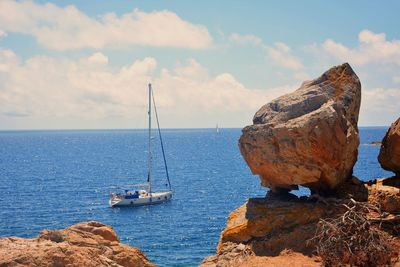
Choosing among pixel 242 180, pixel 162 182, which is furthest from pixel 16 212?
pixel 242 180

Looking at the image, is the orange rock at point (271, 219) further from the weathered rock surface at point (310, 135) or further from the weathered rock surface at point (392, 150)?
the weathered rock surface at point (392, 150)

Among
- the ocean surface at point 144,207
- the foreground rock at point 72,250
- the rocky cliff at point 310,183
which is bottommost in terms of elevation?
the ocean surface at point 144,207

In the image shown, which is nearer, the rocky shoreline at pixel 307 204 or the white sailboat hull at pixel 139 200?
the rocky shoreline at pixel 307 204

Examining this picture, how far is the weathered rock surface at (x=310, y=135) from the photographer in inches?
875

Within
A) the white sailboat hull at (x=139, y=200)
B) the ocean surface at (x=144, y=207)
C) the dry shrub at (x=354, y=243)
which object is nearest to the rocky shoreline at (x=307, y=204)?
the dry shrub at (x=354, y=243)

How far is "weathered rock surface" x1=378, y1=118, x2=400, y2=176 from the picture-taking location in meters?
23.7

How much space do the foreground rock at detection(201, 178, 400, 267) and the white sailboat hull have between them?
48.3 m

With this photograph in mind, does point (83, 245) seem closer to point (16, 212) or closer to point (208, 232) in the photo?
point (208, 232)

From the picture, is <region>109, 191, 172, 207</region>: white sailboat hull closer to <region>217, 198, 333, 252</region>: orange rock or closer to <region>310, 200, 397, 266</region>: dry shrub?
<region>217, 198, 333, 252</region>: orange rock

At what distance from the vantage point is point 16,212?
6288 centimetres

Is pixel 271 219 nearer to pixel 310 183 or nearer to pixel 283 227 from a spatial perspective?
pixel 283 227

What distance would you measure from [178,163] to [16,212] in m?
79.4

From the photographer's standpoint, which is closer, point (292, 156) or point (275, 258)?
point (275, 258)

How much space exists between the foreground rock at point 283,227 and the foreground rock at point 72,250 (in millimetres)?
4262
